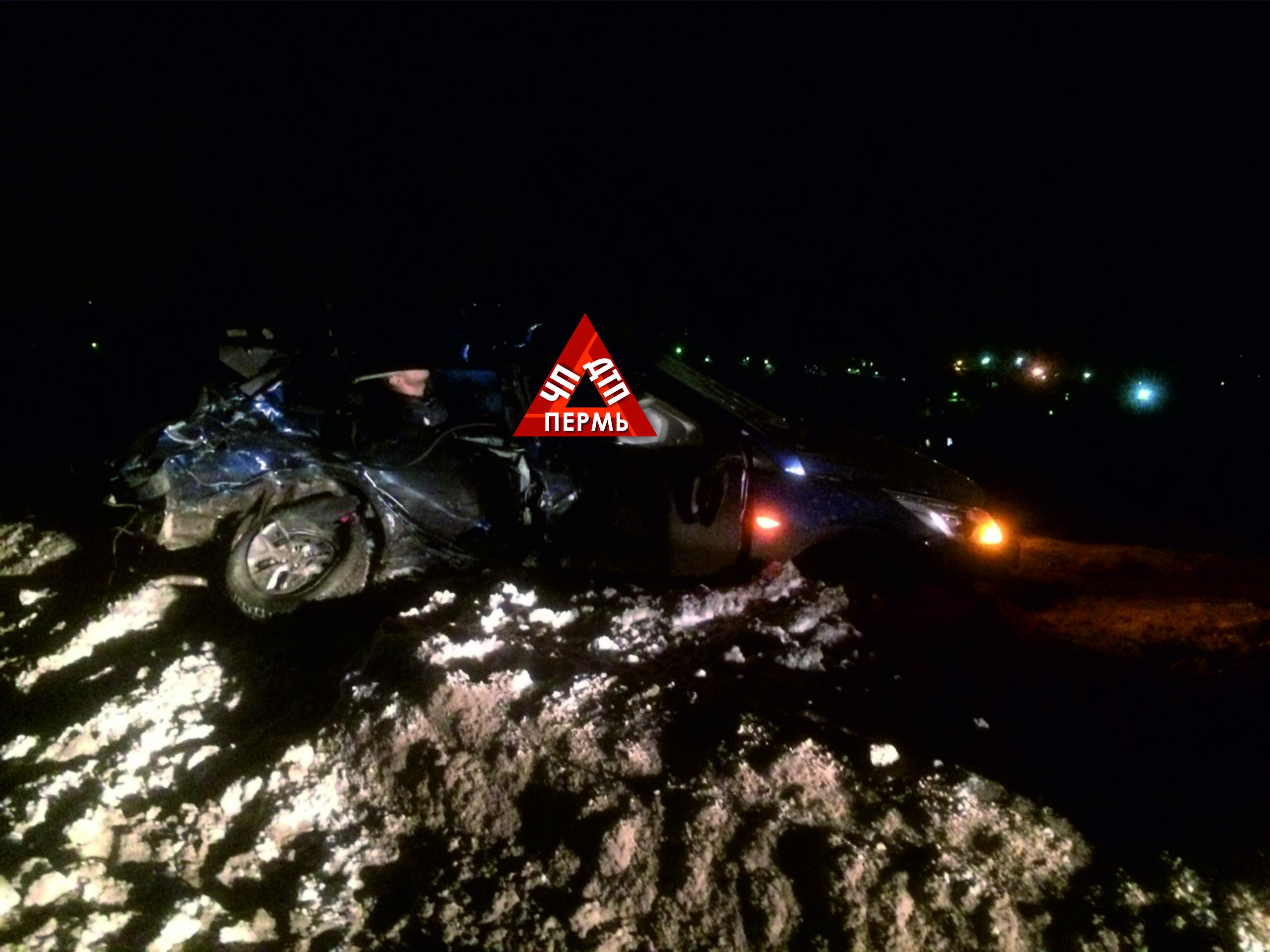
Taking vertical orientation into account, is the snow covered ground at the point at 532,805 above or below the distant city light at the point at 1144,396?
above

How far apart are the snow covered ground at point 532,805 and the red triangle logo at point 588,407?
3.59 ft

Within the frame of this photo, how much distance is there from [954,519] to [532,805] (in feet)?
9.44

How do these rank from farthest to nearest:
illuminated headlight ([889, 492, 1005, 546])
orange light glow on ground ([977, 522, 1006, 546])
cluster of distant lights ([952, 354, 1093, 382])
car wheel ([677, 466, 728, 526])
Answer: cluster of distant lights ([952, 354, 1093, 382])
orange light glow on ground ([977, 522, 1006, 546])
illuminated headlight ([889, 492, 1005, 546])
car wheel ([677, 466, 728, 526])

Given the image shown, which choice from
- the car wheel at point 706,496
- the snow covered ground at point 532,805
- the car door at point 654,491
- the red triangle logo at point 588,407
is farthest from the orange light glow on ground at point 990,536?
the red triangle logo at point 588,407

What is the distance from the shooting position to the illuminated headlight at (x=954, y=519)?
4.04 meters

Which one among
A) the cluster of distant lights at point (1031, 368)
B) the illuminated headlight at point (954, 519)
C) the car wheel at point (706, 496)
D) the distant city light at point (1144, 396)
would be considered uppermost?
the car wheel at point (706, 496)

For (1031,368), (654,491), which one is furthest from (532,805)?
(1031,368)

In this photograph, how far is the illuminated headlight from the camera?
13.2 feet

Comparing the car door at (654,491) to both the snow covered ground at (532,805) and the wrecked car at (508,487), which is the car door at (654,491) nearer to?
the wrecked car at (508,487)

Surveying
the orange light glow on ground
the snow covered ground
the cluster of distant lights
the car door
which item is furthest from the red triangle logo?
the cluster of distant lights

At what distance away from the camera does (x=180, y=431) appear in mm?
4203

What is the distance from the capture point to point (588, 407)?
4160 mm

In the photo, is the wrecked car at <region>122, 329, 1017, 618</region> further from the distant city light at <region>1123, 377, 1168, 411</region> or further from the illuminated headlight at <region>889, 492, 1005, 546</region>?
the distant city light at <region>1123, 377, 1168, 411</region>

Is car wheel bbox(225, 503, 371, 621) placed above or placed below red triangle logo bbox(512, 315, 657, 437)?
below
